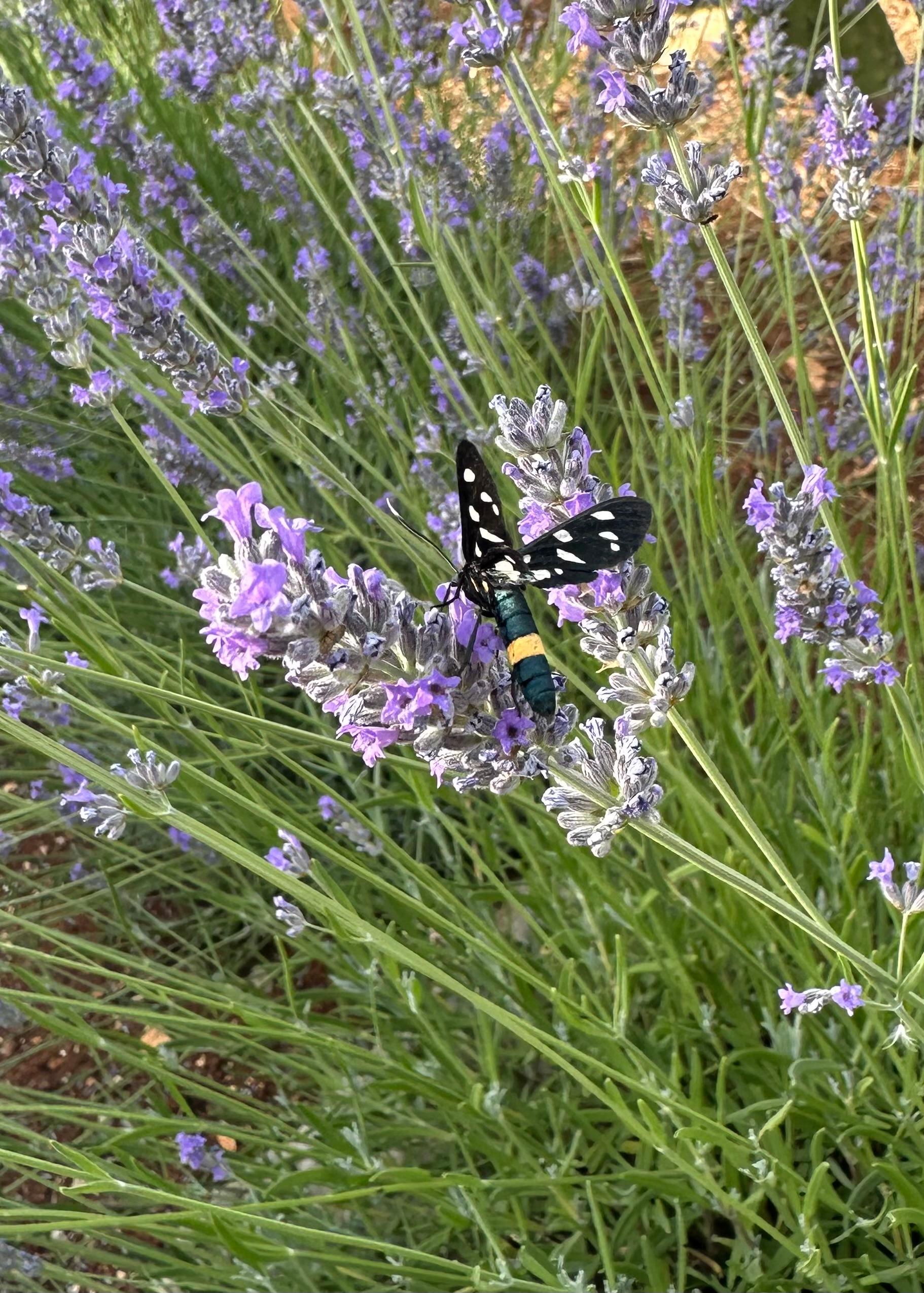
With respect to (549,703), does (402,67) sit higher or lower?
higher

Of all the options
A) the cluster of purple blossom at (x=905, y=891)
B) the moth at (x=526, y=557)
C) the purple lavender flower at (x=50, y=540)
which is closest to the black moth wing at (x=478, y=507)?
the moth at (x=526, y=557)

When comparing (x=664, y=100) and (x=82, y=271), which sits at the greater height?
(x=82, y=271)

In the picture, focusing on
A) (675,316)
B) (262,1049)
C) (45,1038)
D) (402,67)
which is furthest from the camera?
(45,1038)

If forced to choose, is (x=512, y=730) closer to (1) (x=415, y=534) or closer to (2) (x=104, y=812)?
(1) (x=415, y=534)

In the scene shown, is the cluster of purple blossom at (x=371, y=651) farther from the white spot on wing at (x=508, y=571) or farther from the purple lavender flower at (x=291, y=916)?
the purple lavender flower at (x=291, y=916)

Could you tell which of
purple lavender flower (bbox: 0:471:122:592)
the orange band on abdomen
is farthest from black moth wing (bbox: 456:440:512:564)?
purple lavender flower (bbox: 0:471:122:592)

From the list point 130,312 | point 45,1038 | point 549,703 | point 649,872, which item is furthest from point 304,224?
point 549,703

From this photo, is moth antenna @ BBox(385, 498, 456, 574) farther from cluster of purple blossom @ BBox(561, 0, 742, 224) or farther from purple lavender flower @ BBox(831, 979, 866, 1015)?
purple lavender flower @ BBox(831, 979, 866, 1015)

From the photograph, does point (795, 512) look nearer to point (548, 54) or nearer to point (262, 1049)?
point (262, 1049)

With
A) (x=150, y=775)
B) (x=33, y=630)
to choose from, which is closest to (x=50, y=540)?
(x=33, y=630)
